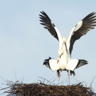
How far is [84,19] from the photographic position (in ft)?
41.4

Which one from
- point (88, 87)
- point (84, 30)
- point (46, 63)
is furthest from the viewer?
point (84, 30)

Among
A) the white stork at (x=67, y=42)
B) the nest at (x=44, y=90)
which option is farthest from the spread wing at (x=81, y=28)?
the nest at (x=44, y=90)

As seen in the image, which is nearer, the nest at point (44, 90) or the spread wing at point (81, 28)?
the nest at point (44, 90)

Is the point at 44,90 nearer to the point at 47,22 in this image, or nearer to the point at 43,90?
the point at 43,90

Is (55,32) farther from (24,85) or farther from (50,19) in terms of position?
(24,85)

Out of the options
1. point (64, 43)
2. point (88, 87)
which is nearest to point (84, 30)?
point (64, 43)

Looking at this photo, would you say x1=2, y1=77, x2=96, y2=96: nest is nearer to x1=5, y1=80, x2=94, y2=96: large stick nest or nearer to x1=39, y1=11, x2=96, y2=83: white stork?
x1=5, y1=80, x2=94, y2=96: large stick nest

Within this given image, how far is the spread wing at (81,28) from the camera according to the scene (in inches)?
479

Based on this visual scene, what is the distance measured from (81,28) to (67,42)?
990 mm

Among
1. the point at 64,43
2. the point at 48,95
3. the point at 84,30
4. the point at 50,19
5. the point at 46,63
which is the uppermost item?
the point at 50,19

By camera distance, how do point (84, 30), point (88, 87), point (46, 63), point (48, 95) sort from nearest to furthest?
point (48, 95) → point (88, 87) → point (46, 63) → point (84, 30)

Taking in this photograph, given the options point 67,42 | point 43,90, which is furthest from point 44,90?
point 67,42

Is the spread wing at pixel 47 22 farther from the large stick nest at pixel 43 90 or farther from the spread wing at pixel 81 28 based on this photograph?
the large stick nest at pixel 43 90

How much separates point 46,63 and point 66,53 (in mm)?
951
